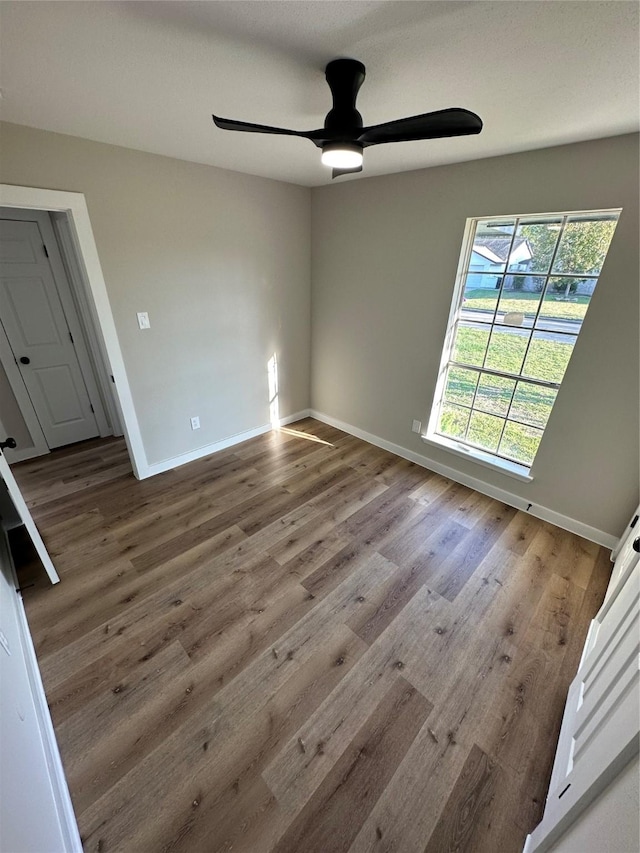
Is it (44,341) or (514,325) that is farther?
(44,341)

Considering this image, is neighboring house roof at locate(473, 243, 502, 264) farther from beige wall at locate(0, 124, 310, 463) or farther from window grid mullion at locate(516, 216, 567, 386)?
beige wall at locate(0, 124, 310, 463)

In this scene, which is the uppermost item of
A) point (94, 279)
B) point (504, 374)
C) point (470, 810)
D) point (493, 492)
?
point (94, 279)

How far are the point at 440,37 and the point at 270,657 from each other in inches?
98.7

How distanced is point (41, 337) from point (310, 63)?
321cm

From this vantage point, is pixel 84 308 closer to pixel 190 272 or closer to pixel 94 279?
pixel 94 279

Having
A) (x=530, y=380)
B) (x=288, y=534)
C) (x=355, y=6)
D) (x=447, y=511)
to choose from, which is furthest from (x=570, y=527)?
(x=355, y=6)

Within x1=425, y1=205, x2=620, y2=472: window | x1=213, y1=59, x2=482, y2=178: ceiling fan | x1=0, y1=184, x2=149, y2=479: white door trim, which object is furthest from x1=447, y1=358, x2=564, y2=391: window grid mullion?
x1=0, y1=184, x2=149, y2=479: white door trim

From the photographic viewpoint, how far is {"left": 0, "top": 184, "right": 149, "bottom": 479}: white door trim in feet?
6.38

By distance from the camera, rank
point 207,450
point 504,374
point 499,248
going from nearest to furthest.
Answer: point 499,248
point 504,374
point 207,450

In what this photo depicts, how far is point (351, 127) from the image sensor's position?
4.08ft

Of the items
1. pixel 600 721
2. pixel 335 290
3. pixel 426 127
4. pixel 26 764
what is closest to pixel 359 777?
pixel 600 721

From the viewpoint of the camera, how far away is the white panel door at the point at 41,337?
9.34 ft

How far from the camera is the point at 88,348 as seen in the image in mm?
3375

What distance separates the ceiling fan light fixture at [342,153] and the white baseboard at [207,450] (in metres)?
2.64
